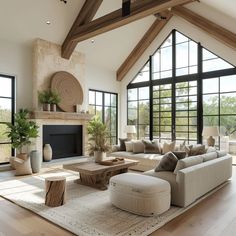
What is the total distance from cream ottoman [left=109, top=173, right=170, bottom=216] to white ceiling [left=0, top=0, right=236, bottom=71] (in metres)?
4.69

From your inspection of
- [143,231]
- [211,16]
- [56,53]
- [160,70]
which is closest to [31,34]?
[56,53]

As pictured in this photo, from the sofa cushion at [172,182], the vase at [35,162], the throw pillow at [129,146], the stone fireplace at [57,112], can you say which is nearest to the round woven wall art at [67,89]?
the stone fireplace at [57,112]

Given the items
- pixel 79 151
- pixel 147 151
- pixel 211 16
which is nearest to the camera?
pixel 147 151

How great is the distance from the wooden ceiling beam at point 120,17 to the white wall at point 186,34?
8.38ft

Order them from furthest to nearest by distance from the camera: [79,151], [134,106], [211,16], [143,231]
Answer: [134,106], [79,151], [211,16], [143,231]

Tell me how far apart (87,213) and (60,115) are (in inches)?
181

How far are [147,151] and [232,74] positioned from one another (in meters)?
3.80

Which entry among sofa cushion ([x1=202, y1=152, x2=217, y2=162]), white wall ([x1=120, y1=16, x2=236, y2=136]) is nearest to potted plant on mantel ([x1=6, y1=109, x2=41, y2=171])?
sofa cushion ([x1=202, y1=152, x2=217, y2=162])

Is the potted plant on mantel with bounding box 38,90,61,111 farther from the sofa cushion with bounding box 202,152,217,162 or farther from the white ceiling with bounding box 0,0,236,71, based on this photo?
the sofa cushion with bounding box 202,152,217,162

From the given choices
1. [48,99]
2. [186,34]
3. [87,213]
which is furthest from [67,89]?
[87,213]

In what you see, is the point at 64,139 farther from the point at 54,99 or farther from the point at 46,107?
the point at 54,99

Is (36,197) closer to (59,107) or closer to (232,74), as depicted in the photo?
(59,107)

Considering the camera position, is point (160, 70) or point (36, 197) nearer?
point (36, 197)

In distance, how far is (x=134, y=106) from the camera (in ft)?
32.3
